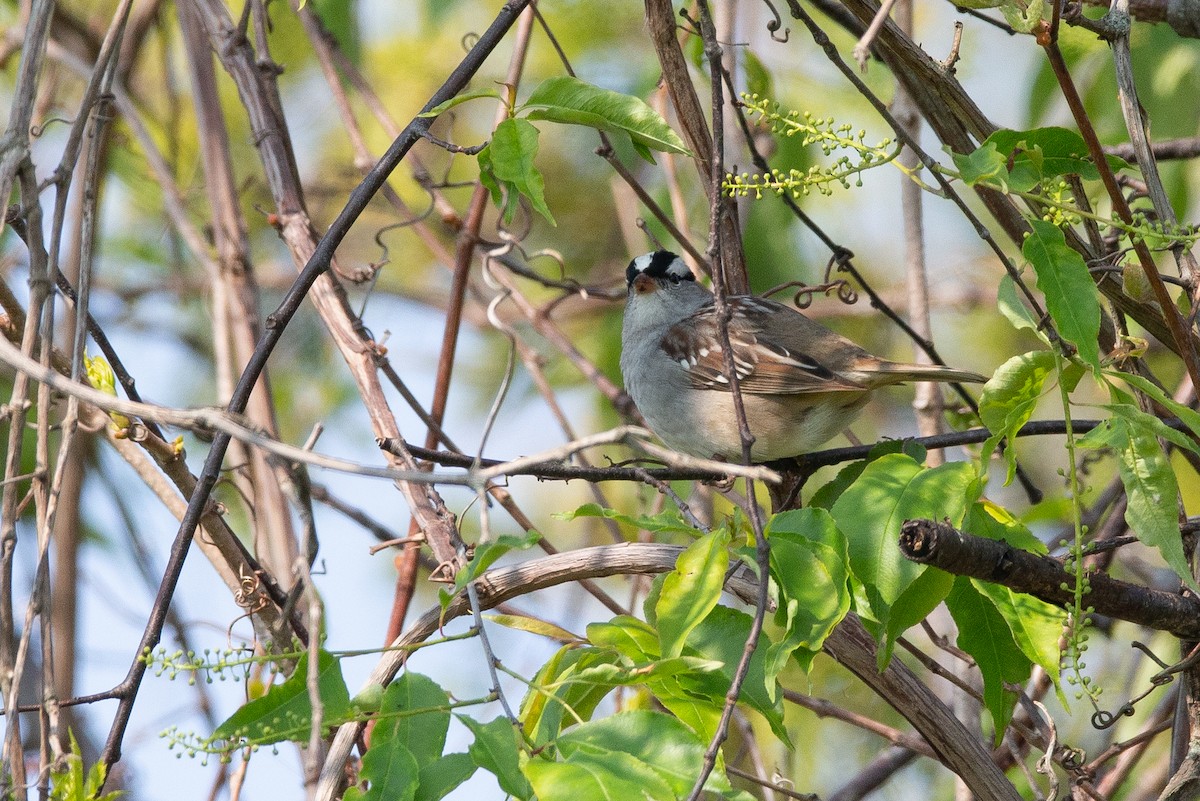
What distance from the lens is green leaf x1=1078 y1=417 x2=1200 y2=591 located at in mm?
1285

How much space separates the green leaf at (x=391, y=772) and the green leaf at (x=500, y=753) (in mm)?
77

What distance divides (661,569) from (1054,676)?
497 millimetres

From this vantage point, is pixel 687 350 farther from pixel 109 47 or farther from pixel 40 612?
pixel 40 612

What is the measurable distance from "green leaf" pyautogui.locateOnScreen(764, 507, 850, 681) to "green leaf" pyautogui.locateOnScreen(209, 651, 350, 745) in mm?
457

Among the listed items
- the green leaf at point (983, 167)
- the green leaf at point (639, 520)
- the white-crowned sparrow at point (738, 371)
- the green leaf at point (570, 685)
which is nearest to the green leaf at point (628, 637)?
the green leaf at point (570, 685)

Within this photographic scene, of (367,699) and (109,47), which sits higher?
(109,47)

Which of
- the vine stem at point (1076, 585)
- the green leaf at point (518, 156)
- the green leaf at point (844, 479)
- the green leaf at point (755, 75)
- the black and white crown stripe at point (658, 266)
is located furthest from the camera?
the black and white crown stripe at point (658, 266)

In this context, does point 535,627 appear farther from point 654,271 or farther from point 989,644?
point 654,271

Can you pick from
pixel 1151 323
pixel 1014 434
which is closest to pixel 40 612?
pixel 1014 434

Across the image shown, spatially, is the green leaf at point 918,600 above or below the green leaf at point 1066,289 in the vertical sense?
below

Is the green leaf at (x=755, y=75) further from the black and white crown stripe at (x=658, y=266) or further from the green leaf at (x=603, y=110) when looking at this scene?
the green leaf at (x=603, y=110)

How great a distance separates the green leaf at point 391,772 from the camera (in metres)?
1.13

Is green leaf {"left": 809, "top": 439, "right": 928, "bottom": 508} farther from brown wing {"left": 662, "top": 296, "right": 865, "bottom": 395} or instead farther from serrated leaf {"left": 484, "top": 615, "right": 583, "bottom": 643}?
brown wing {"left": 662, "top": 296, "right": 865, "bottom": 395}

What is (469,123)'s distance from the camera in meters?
4.07
